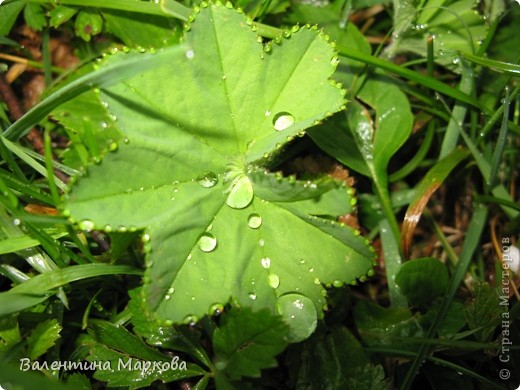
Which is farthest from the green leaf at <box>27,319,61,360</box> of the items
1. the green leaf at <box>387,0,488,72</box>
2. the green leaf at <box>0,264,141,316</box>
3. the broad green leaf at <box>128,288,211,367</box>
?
the green leaf at <box>387,0,488,72</box>

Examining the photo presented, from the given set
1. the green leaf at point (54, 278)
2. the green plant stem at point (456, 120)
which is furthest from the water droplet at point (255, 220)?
the green plant stem at point (456, 120)

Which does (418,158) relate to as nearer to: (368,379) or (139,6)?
(368,379)

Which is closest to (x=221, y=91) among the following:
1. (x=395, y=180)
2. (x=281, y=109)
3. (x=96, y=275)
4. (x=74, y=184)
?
(x=281, y=109)

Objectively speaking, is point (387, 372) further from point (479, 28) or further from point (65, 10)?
point (65, 10)

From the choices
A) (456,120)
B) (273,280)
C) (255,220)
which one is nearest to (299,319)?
(273,280)

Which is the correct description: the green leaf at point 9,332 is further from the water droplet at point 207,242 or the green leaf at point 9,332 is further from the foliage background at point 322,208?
the water droplet at point 207,242
